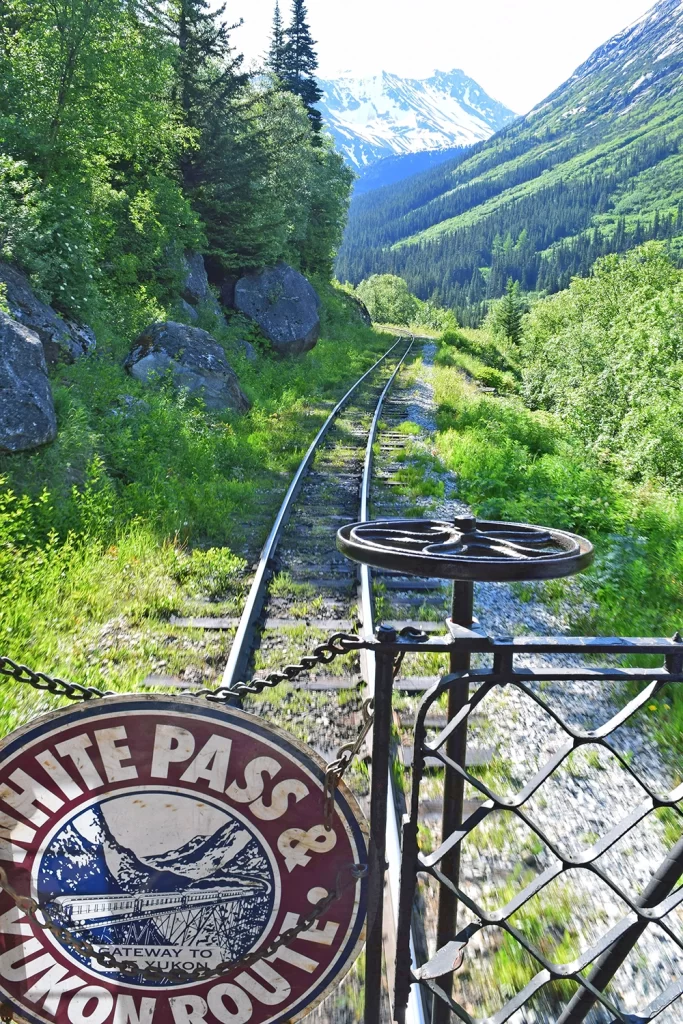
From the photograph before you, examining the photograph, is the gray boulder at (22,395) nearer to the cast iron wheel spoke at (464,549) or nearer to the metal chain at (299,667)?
the cast iron wheel spoke at (464,549)

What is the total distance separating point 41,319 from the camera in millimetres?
10023

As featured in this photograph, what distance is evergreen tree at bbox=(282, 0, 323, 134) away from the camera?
35688mm

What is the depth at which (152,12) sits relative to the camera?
1481 cm

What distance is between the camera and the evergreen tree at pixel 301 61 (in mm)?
35688

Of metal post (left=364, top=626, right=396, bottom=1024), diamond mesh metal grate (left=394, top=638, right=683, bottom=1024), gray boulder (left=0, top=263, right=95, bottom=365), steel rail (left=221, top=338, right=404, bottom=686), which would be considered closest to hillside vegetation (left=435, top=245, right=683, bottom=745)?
steel rail (left=221, top=338, right=404, bottom=686)

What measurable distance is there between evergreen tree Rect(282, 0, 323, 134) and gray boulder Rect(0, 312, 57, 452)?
1301 inches

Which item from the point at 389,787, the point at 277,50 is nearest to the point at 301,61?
the point at 277,50

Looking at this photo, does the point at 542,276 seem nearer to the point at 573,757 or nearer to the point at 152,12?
the point at 152,12

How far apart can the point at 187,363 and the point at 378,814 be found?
39.4 feet

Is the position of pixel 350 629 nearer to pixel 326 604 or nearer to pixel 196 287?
pixel 326 604

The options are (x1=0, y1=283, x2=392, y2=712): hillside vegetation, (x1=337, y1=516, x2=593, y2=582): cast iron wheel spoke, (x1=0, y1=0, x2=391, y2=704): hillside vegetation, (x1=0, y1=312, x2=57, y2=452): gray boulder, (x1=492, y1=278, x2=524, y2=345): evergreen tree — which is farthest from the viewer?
(x1=492, y1=278, x2=524, y2=345): evergreen tree

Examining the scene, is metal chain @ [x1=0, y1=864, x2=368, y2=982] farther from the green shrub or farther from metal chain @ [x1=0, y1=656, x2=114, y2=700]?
the green shrub

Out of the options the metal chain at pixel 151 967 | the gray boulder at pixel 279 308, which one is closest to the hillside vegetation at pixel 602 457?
the metal chain at pixel 151 967

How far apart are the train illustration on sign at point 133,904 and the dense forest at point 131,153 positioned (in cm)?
1048
